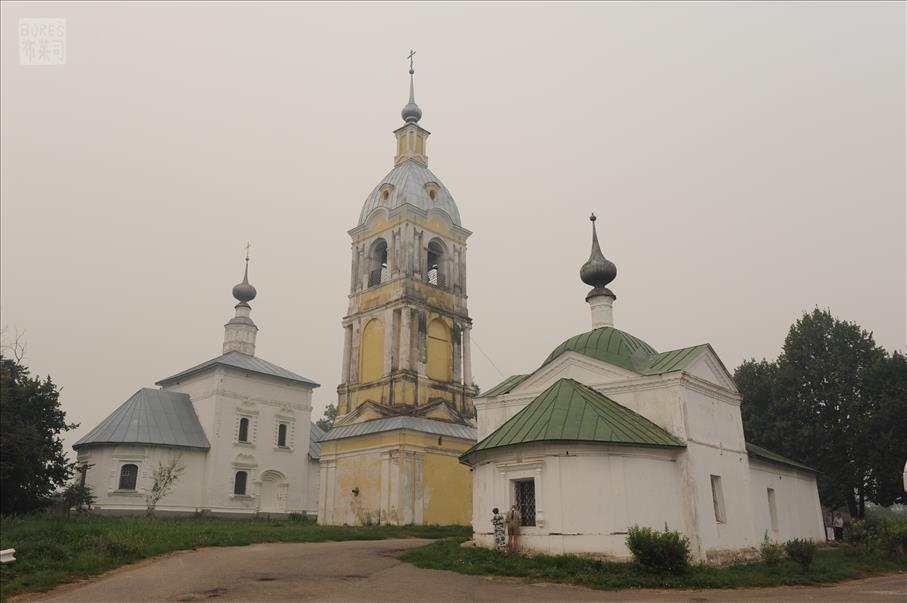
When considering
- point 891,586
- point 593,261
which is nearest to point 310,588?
point 891,586

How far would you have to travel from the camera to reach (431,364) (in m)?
30.5

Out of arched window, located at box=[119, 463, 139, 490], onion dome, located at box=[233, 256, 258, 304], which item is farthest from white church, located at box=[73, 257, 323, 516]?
onion dome, located at box=[233, 256, 258, 304]

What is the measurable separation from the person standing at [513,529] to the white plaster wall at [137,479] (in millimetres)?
21379

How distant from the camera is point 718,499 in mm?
16875

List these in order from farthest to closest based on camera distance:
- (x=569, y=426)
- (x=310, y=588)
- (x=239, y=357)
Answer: (x=239, y=357) < (x=569, y=426) < (x=310, y=588)

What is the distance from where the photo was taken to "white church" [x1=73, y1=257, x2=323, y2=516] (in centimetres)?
2978

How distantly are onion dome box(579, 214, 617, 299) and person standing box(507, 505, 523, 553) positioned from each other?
30.8 feet

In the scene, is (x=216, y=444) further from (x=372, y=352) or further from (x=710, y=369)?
(x=710, y=369)

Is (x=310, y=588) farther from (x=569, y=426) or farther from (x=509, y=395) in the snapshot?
(x=509, y=395)

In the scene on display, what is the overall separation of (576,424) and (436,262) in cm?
1944

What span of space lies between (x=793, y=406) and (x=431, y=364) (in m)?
18.1

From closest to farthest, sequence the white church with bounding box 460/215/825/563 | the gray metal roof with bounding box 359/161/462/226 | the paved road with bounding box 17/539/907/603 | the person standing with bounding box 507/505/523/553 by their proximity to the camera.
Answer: the paved road with bounding box 17/539/907/603
the white church with bounding box 460/215/825/563
the person standing with bounding box 507/505/523/553
the gray metal roof with bounding box 359/161/462/226

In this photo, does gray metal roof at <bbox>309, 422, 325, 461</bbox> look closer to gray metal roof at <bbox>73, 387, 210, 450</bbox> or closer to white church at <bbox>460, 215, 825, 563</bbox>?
gray metal roof at <bbox>73, 387, 210, 450</bbox>

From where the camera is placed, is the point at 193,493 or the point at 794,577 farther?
the point at 193,493
